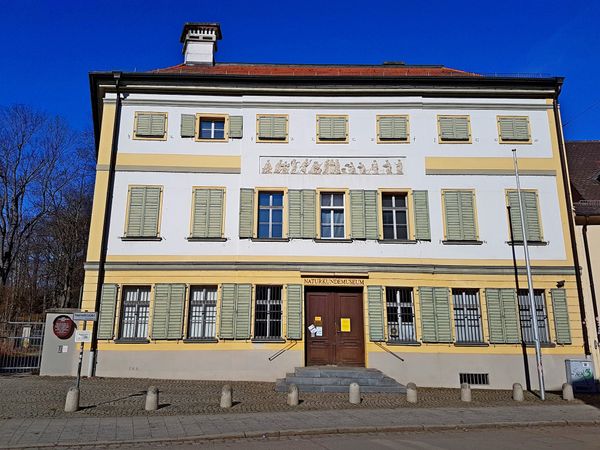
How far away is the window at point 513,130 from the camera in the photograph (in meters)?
17.6

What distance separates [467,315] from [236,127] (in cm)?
1022

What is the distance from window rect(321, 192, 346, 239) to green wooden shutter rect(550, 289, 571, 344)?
23.8 ft

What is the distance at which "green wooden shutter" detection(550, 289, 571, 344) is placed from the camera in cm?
1587

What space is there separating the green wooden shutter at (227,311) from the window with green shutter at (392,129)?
292 inches

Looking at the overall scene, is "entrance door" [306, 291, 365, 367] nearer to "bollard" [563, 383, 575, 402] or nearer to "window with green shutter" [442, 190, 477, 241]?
"window with green shutter" [442, 190, 477, 241]

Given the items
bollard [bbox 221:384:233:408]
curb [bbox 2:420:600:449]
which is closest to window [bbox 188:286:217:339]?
bollard [bbox 221:384:233:408]

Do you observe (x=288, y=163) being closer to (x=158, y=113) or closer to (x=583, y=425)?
(x=158, y=113)

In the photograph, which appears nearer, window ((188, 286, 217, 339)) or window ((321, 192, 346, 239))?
window ((188, 286, 217, 339))

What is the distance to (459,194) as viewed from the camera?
56.0 ft

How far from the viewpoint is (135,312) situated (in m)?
16.0

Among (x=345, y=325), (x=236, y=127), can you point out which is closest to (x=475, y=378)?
(x=345, y=325)

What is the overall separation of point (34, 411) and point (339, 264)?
9.49 metres

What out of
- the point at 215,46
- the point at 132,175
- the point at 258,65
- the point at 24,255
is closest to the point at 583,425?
the point at 132,175

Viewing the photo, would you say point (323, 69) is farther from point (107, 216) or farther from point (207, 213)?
point (107, 216)
